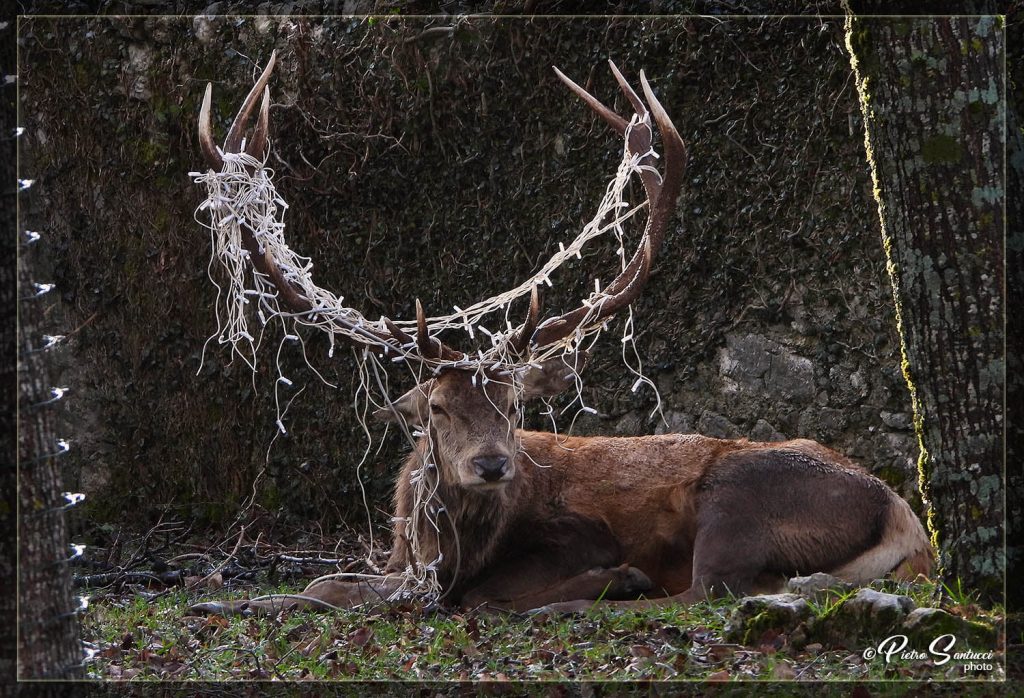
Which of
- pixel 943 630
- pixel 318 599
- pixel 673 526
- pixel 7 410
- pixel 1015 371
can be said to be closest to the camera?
pixel 7 410

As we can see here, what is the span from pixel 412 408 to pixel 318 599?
0.82m

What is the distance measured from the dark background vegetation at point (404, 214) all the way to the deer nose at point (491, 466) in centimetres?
175

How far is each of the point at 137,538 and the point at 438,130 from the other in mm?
2548

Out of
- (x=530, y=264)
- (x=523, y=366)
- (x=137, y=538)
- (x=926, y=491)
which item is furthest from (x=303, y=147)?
(x=926, y=491)

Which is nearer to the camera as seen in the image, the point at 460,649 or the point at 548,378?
the point at 460,649

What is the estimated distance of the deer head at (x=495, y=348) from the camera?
4410 mm

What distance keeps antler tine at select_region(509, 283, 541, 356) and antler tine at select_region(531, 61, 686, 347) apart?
5.1 inches

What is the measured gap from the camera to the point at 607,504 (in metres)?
5.20

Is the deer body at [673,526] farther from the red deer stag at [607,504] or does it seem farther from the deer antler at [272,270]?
the deer antler at [272,270]

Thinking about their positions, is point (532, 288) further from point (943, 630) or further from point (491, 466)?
point (943, 630)

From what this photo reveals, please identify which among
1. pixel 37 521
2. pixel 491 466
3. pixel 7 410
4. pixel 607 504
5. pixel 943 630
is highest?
pixel 7 410

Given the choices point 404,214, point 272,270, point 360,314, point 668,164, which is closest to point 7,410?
point 272,270

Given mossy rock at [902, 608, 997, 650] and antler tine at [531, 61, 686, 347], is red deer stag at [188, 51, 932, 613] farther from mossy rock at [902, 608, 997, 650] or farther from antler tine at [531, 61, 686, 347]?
mossy rock at [902, 608, 997, 650]

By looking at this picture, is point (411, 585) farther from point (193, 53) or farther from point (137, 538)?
point (193, 53)
